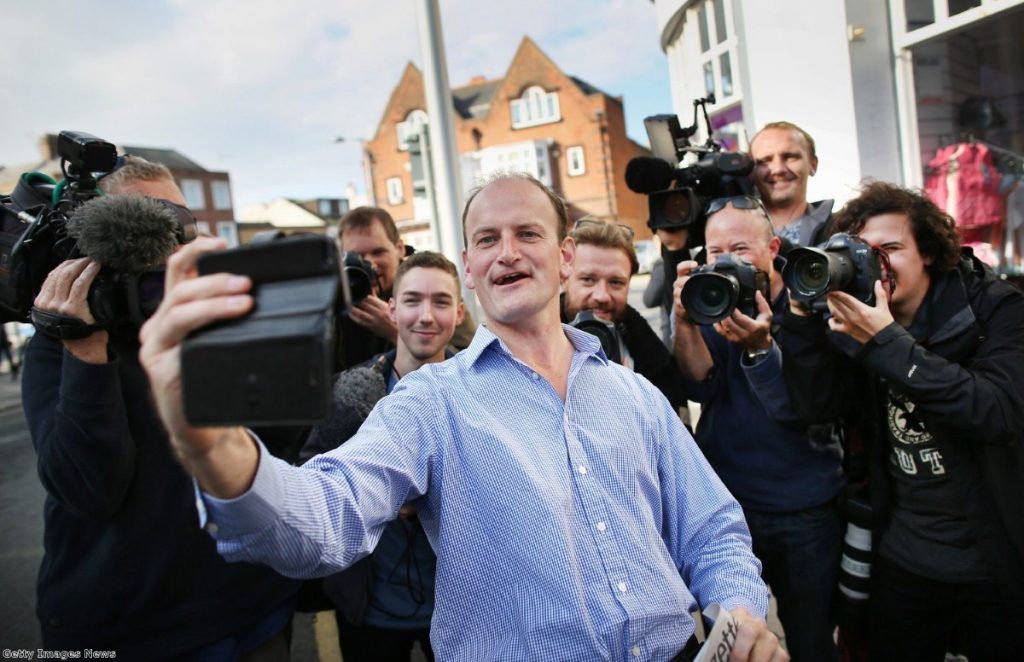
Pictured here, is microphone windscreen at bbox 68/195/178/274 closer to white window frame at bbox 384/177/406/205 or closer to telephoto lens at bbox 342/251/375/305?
telephoto lens at bbox 342/251/375/305

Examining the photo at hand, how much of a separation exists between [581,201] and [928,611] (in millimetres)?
34760

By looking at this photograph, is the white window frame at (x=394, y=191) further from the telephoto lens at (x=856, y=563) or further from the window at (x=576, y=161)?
the telephoto lens at (x=856, y=563)

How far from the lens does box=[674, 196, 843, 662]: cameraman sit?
7.73 ft

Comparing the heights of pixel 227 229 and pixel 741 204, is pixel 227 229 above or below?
above

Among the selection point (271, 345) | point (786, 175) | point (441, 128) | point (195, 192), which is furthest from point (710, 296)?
point (195, 192)

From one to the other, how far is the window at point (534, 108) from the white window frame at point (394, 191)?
322 inches

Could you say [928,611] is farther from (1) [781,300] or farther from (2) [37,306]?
(2) [37,306]

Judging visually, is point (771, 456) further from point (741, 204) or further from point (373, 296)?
point (373, 296)

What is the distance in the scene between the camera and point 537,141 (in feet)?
119

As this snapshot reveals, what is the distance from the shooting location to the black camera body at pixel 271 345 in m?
0.79

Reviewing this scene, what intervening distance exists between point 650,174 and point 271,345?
2395mm

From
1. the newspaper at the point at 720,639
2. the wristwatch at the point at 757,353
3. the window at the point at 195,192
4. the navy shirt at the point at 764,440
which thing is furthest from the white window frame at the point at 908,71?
the window at the point at 195,192

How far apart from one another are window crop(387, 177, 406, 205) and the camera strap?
38.9 meters

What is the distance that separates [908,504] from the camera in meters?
2.21
